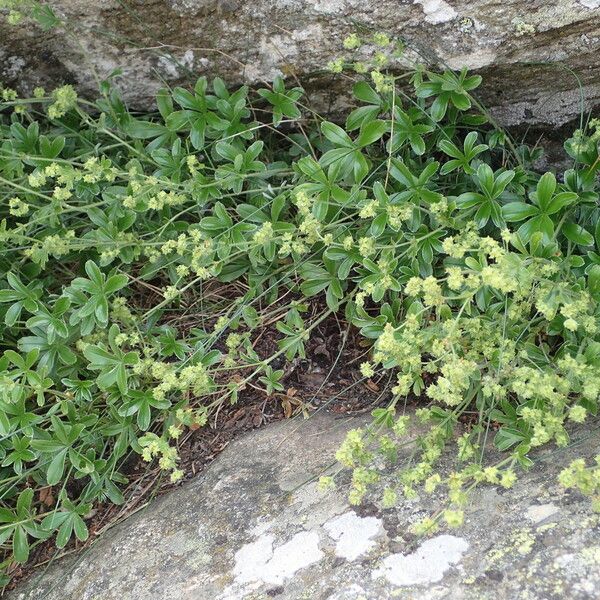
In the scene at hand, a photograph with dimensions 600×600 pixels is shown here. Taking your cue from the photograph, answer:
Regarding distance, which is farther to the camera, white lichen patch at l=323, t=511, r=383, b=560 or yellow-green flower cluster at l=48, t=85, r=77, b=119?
yellow-green flower cluster at l=48, t=85, r=77, b=119

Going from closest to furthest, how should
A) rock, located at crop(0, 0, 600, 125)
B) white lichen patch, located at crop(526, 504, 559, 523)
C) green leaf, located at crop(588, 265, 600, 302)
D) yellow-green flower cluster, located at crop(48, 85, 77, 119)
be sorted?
white lichen patch, located at crop(526, 504, 559, 523) → green leaf, located at crop(588, 265, 600, 302) → rock, located at crop(0, 0, 600, 125) → yellow-green flower cluster, located at crop(48, 85, 77, 119)

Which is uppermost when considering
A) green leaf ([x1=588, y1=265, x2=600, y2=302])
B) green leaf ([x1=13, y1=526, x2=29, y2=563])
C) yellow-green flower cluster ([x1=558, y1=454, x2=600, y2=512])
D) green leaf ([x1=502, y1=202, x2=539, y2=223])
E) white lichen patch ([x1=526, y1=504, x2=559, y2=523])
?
green leaf ([x1=502, y1=202, x2=539, y2=223])

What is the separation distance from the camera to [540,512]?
1.87 metres

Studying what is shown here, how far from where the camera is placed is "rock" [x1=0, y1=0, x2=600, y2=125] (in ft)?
8.14

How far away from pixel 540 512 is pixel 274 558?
29.3 inches

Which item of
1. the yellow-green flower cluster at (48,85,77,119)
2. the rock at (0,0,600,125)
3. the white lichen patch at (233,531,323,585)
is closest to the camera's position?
the white lichen patch at (233,531,323,585)

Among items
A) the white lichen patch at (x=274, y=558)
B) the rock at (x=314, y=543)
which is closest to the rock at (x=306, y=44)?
the rock at (x=314, y=543)

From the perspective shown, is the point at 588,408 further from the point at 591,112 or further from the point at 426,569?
the point at 591,112

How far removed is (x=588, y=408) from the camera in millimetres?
A: 2137

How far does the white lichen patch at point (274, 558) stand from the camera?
196 centimetres

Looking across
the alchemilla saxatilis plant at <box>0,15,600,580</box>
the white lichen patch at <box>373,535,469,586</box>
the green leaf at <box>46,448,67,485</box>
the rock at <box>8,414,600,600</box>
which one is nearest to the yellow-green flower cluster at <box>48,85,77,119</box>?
the alchemilla saxatilis plant at <box>0,15,600,580</box>

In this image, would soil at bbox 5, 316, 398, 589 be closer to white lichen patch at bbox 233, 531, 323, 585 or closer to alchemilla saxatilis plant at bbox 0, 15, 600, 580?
alchemilla saxatilis plant at bbox 0, 15, 600, 580

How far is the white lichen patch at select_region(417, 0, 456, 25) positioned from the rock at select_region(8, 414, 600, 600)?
1.47 meters

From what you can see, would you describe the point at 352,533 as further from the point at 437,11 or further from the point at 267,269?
the point at 437,11
